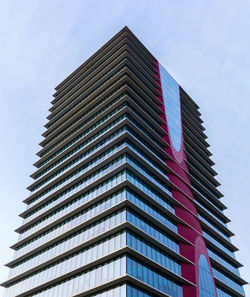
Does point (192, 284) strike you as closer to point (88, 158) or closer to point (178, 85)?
point (88, 158)

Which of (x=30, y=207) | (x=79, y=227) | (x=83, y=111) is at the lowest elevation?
(x=79, y=227)

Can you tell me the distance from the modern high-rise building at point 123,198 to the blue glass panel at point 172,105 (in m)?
0.48

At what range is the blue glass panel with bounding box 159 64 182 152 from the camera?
80.3 m

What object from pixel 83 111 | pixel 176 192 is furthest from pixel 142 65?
pixel 176 192

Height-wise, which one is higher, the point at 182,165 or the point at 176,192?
the point at 182,165

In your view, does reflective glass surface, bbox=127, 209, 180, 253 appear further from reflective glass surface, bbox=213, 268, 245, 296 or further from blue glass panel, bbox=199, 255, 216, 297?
reflective glass surface, bbox=213, 268, 245, 296

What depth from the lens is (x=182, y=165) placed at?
76500 mm

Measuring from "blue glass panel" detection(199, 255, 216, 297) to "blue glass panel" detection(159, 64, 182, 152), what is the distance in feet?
85.0

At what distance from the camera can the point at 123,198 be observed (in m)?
54.5

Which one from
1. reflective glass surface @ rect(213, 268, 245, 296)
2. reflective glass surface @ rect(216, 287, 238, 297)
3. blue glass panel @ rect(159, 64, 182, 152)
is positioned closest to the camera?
reflective glass surface @ rect(216, 287, 238, 297)

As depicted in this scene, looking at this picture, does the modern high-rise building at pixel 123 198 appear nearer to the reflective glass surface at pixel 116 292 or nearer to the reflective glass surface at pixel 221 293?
the reflective glass surface at pixel 116 292

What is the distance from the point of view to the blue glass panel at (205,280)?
5758cm

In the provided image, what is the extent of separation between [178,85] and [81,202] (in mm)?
52911

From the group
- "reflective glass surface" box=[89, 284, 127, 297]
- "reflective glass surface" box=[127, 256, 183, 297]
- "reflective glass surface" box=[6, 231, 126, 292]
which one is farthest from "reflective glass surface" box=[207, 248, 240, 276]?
"reflective glass surface" box=[89, 284, 127, 297]
